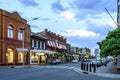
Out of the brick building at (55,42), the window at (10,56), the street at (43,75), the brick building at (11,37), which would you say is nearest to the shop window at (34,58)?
the brick building at (11,37)

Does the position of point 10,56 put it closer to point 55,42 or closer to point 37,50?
point 37,50

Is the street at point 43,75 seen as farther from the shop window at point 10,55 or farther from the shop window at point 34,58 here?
the shop window at point 34,58

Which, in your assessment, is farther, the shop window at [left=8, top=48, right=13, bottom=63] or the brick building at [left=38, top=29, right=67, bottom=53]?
the brick building at [left=38, top=29, right=67, bottom=53]

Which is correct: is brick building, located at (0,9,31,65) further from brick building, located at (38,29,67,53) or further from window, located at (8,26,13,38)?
brick building, located at (38,29,67,53)

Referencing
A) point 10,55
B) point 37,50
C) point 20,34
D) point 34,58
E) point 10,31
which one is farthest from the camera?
point 34,58

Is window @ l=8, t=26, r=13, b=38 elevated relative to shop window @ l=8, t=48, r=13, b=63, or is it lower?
elevated

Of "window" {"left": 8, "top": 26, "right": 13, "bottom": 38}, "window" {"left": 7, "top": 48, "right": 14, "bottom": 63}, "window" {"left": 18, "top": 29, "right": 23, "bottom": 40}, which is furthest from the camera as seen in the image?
"window" {"left": 18, "top": 29, "right": 23, "bottom": 40}

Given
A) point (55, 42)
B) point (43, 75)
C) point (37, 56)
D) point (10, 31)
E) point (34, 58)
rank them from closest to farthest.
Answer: point (43, 75) → point (10, 31) → point (34, 58) → point (37, 56) → point (55, 42)

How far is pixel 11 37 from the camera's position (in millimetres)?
70500

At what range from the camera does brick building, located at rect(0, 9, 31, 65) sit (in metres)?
65.9

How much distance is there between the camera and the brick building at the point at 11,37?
65.9 metres

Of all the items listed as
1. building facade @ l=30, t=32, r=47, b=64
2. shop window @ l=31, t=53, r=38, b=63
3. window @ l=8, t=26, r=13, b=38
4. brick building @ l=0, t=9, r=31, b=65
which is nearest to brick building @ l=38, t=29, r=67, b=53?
building facade @ l=30, t=32, r=47, b=64

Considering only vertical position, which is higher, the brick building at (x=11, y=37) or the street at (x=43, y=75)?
the brick building at (x=11, y=37)

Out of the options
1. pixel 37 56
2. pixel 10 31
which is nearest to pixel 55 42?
pixel 37 56
